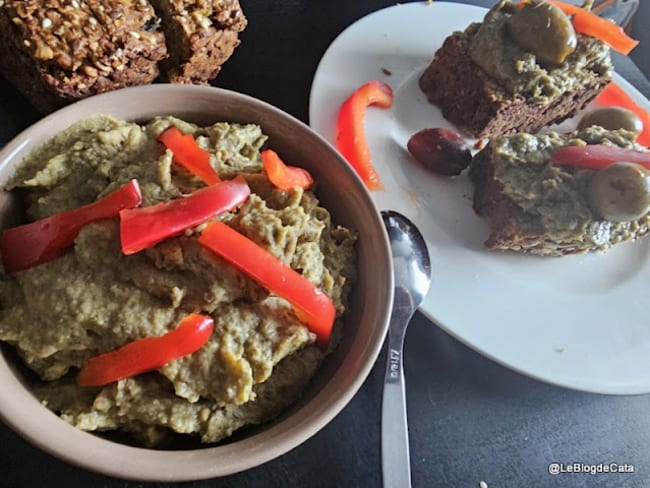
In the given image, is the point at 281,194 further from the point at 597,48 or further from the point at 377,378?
the point at 597,48

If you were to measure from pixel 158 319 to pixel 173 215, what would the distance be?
176mm

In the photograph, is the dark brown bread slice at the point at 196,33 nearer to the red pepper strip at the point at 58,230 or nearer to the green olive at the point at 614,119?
the red pepper strip at the point at 58,230

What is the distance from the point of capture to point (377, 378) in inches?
57.1

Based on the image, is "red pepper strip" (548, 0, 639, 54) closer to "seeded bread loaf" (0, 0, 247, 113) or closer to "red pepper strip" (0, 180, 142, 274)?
"seeded bread loaf" (0, 0, 247, 113)

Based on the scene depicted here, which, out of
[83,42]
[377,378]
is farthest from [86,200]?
[377,378]

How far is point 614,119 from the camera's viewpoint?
1.98 meters

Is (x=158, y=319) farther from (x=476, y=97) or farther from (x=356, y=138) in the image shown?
(x=476, y=97)

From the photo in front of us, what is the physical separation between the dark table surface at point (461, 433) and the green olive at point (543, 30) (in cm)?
90

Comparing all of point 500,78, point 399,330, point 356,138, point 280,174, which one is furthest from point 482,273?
point 280,174

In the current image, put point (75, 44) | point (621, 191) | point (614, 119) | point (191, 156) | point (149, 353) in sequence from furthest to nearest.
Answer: point (614, 119), point (621, 191), point (75, 44), point (191, 156), point (149, 353)

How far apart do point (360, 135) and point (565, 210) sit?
599 mm

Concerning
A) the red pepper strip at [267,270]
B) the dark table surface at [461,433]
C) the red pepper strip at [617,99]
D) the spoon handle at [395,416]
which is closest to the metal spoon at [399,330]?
the spoon handle at [395,416]

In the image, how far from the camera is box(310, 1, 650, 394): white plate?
5.02ft

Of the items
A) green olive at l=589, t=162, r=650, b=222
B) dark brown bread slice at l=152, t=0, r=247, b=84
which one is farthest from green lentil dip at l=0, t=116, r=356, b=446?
green olive at l=589, t=162, r=650, b=222
